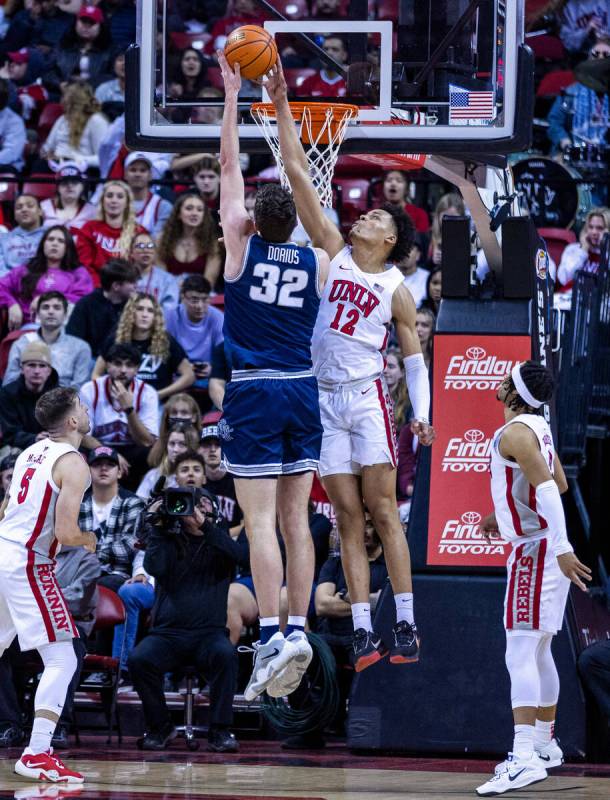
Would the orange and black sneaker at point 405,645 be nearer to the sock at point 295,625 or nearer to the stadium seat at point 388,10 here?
the sock at point 295,625

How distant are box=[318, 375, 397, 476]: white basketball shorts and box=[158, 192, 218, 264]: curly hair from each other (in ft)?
20.0

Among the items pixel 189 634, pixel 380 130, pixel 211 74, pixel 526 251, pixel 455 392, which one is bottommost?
pixel 189 634

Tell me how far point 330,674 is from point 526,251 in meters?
3.01

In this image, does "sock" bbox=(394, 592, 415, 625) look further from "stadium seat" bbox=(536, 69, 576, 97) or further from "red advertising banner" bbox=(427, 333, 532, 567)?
"stadium seat" bbox=(536, 69, 576, 97)

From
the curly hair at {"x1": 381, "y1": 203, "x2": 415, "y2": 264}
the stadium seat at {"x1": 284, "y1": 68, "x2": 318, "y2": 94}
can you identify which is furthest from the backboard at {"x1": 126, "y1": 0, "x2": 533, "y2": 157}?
the stadium seat at {"x1": 284, "y1": 68, "x2": 318, "y2": 94}

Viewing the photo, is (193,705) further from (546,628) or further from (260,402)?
(260,402)

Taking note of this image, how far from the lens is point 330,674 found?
31.3 ft

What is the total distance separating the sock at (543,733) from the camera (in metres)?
8.38

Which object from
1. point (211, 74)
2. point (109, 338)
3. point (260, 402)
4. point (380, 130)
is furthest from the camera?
point (211, 74)

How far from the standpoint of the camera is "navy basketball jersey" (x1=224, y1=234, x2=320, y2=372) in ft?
23.3

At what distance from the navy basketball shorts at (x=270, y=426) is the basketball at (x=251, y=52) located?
148 centimetres

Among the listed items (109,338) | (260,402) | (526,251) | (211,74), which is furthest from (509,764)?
(211,74)

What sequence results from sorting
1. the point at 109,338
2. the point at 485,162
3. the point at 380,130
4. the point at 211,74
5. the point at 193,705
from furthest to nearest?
the point at 211,74 → the point at 109,338 → the point at 193,705 → the point at 485,162 → the point at 380,130

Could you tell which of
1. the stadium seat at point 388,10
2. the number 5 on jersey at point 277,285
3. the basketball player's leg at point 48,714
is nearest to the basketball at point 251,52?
the number 5 on jersey at point 277,285
